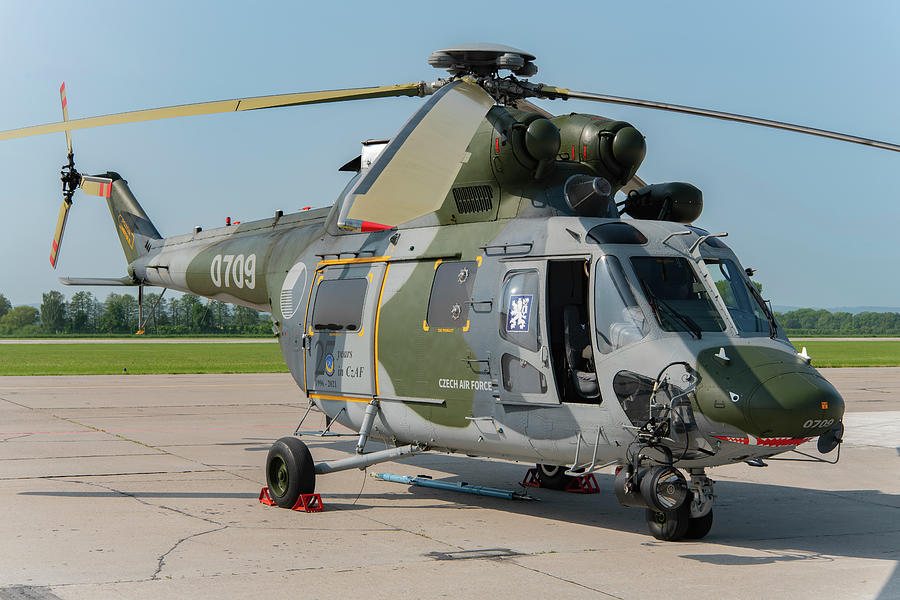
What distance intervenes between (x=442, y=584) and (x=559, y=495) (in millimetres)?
4429

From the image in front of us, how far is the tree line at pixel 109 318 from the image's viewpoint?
109938 millimetres

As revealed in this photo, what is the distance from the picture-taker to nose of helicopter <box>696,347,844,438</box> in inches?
288

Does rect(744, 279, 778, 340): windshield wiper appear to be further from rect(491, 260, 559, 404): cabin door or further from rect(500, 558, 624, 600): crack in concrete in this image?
rect(500, 558, 624, 600): crack in concrete

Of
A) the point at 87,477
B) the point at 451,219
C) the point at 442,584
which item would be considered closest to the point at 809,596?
the point at 442,584

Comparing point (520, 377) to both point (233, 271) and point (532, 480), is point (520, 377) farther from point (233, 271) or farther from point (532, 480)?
point (233, 271)

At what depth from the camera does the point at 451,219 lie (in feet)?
32.5

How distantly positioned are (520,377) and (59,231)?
11250mm

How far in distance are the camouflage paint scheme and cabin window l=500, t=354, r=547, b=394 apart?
0.17 ft

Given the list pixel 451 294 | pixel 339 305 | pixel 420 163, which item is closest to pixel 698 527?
pixel 451 294

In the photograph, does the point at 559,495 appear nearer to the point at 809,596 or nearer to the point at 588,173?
the point at 588,173

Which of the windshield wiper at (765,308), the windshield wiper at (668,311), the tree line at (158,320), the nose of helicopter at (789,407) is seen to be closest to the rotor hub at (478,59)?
the windshield wiper at (668,311)

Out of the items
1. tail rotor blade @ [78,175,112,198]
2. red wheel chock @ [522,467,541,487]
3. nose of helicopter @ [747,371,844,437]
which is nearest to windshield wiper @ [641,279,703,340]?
nose of helicopter @ [747,371,844,437]

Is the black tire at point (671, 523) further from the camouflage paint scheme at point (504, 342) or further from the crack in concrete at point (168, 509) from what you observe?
the crack in concrete at point (168, 509)

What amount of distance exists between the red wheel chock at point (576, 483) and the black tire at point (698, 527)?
2.56 m
